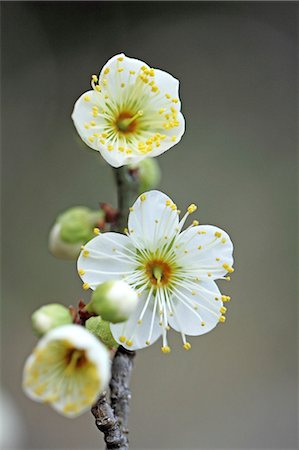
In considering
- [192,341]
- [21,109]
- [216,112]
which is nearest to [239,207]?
[216,112]

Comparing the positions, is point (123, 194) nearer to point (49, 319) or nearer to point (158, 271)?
point (158, 271)

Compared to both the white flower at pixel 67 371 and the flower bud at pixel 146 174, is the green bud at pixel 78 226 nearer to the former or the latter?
the flower bud at pixel 146 174

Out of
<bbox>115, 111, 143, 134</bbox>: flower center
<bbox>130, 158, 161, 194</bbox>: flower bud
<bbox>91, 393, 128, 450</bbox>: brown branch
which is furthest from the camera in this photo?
<bbox>130, 158, 161, 194</bbox>: flower bud

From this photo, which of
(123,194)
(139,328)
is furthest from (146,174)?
(139,328)

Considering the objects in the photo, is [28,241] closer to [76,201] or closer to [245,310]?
[76,201]

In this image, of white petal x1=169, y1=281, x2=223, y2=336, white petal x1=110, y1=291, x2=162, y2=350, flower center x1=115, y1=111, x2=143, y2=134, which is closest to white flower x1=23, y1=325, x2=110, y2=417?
white petal x1=110, y1=291, x2=162, y2=350

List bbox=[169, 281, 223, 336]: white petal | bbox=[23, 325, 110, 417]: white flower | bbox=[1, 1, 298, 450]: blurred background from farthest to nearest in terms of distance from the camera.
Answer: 1. bbox=[1, 1, 298, 450]: blurred background
2. bbox=[169, 281, 223, 336]: white petal
3. bbox=[23, 325, 110, 417]: white flower

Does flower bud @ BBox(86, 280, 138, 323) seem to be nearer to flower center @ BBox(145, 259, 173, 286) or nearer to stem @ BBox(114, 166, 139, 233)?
flower center @ BBox(145, 259, 173, 286)
